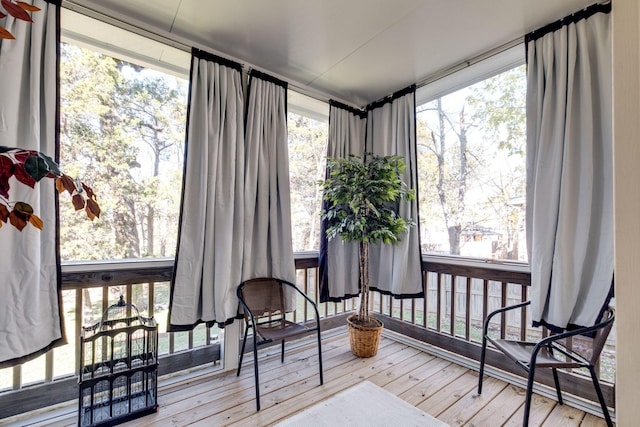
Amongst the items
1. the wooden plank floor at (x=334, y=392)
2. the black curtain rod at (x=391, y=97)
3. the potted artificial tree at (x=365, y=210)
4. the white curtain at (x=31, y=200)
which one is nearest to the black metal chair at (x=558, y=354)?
the wooden plank floor at (x=334, y=392)

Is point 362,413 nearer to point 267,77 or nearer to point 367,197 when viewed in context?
point 367,197

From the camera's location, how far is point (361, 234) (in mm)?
2543

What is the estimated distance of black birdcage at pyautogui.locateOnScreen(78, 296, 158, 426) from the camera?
1.67 m

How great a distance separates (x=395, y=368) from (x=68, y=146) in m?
3.08

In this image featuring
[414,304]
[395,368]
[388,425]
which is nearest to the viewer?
[388,425]

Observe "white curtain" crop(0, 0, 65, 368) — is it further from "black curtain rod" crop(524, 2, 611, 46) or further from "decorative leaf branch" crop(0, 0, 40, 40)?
"black curtain rod" crop(524, 2, 611, 46)

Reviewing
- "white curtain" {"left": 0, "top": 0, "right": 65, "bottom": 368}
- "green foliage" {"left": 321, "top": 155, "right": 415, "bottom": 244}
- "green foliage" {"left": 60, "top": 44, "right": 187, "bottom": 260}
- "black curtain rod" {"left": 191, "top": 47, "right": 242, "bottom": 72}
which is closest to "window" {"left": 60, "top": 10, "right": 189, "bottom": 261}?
"green foliage" {"left": 60, "top": 44, "right": 187, "bottom": 260}

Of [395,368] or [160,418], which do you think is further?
[395,368]

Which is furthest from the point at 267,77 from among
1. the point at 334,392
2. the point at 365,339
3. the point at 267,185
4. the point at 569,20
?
the point at 334,392

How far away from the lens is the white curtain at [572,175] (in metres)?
1.72

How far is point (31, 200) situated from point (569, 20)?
11.2ft

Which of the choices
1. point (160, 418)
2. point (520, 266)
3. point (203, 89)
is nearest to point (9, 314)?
point (160, 418)

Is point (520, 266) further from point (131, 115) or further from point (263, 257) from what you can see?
point (131, 115)

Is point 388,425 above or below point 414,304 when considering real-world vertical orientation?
below
